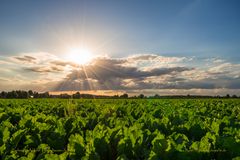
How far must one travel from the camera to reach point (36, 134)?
4125 mm

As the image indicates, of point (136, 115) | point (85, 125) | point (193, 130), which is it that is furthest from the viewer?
point (136, 115)

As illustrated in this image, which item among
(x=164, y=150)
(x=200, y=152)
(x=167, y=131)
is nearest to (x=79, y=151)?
(x=164, y=150)

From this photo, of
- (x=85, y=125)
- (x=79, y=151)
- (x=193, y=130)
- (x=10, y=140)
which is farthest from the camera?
(x=85, y=125)

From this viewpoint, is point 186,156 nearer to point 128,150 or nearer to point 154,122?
point 128,150

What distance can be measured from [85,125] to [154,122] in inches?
51.5

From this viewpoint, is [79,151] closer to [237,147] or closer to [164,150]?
[164,150]

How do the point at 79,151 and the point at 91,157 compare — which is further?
the point at 79,151

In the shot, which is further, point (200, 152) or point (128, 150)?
point (128, 150)

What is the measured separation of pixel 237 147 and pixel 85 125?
325cm

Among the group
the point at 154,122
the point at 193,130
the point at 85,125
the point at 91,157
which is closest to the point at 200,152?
the point at 91,157

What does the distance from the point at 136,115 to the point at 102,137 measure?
5.90m

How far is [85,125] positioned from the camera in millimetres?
5504

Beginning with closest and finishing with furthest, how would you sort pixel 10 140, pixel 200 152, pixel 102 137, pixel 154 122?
pixel 200 152
pixel 102 137
pixel 10 140
pixel 154 122

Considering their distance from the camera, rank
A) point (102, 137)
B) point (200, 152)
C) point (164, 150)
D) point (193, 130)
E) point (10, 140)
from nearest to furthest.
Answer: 1. point (164, 150)
2. point (200, 152)
3. point (102, 137)
4. point (10, 140)
5. point (193, 130)
